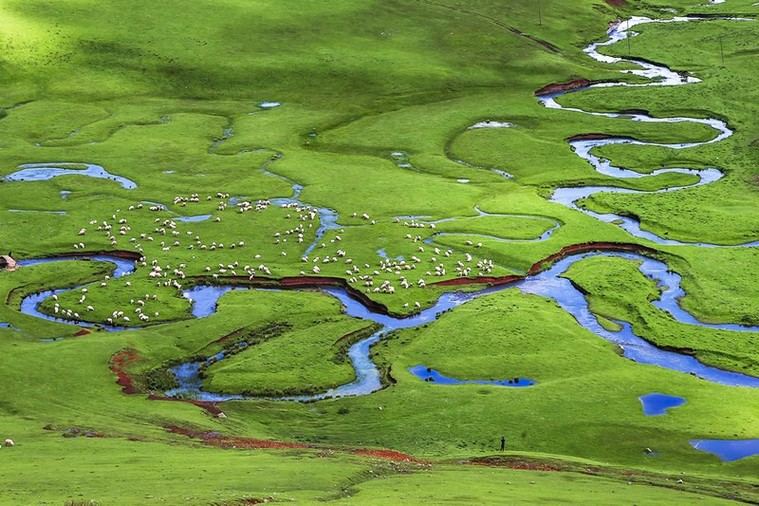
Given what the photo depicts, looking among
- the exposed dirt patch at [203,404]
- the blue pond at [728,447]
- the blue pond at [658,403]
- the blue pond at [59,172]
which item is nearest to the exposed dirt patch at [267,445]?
the exposed dirt patch at [203,404]

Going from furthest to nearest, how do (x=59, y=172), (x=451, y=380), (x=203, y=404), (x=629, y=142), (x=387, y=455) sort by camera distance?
(x=629, y=142), (x=59, y=172), (x=451, y=380), (x=203, y=404), (x=387, y=455)

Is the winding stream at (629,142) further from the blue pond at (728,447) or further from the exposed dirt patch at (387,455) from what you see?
the exposed dirt patch at (387,455)

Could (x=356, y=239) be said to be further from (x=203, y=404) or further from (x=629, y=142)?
(x=629, y=142)

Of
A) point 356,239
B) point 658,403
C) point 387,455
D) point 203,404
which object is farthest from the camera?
point 356,239

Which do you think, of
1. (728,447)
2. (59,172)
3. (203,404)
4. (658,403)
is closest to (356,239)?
(203,404)

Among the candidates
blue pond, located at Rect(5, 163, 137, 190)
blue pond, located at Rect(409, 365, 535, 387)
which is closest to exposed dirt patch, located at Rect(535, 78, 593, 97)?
blue pond, located at Rect(5, 163, 137, 190)

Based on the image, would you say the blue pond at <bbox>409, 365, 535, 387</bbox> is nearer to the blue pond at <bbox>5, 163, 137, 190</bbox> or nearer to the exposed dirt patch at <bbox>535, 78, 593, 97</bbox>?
the blue pond at <bbox>5, 163, 137, 190</bbox>
